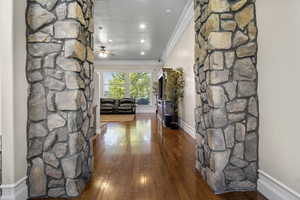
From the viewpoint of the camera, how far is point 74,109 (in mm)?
1812

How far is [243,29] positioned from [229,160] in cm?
145

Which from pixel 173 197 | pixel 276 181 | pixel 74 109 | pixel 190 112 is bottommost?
pixel 173 197

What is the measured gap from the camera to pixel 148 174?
2.34 m

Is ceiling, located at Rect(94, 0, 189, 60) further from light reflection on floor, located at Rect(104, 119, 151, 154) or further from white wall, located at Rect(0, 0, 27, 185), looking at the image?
light reflection on floor, located at Rect(104, 119, 151, 154)

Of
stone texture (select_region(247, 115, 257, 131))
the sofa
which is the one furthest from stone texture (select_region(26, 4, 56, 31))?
the sofa

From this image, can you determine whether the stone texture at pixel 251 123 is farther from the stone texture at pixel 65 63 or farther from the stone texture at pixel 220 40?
the stone texture at pixel 65 63

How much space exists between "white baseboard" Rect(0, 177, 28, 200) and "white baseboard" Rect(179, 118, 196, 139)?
3.39 meters

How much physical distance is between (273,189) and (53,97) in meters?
2.39

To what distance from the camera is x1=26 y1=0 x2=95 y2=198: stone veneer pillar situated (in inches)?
70.4

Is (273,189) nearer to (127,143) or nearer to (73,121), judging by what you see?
(73,121)

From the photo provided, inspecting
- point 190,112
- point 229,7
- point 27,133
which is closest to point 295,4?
point 229,7

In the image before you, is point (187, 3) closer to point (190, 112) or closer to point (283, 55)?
point (190, 112)

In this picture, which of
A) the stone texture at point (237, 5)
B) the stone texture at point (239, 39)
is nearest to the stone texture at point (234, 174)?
the stone texture at point (239, 39)

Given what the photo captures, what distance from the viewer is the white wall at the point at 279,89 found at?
1.49 m
